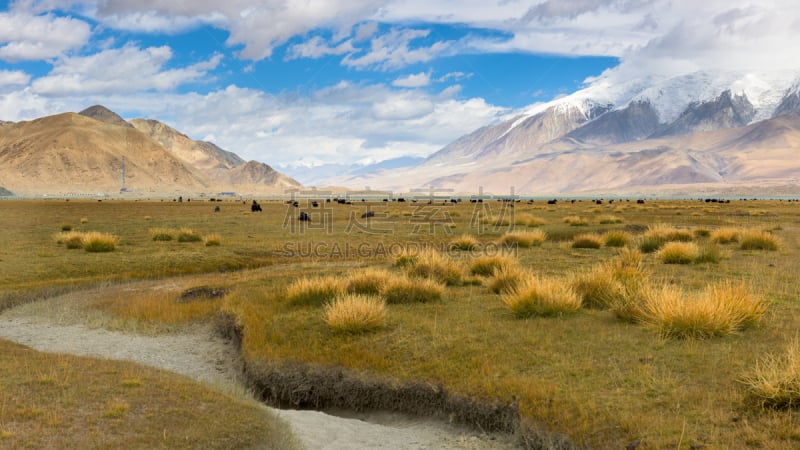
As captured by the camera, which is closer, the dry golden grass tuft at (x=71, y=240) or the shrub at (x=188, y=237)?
the dry golden grass tuft at (x=71, y=240)

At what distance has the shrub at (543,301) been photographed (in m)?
11.5

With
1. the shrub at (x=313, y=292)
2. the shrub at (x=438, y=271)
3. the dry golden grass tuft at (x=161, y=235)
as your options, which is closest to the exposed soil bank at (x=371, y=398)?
the shrub at (x=313, y=292)

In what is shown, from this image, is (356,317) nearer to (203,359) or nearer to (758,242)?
(203,359)

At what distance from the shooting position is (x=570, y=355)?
9141 millimetres

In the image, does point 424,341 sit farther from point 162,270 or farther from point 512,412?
point 162,270

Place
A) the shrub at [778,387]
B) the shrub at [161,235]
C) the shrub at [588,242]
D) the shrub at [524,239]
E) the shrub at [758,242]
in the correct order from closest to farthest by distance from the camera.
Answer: the shrub at [778,387] < the shrub at [758,242] < the shrub at [588,242] < the shrub at [524,239] < the shrub at [161,235]

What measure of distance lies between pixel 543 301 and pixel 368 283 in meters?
4.70

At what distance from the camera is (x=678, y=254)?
1827 centimetres

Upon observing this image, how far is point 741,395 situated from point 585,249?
16.6 metres

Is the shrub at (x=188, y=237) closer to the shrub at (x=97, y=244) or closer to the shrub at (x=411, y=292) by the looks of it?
the shrub at (x=97, y=244)

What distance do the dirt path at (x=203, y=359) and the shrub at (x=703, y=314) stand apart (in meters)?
3.80

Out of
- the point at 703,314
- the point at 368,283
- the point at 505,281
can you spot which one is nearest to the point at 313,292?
the point at 368,283

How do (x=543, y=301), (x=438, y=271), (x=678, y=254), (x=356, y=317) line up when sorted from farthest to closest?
1. (x=678, y=254)
2. (x=438, y=271)
3. (x=543, y=301)
4. (x=356, y=317)

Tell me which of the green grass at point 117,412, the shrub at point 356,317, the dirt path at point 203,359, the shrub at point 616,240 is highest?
the shrub at point 616,240
